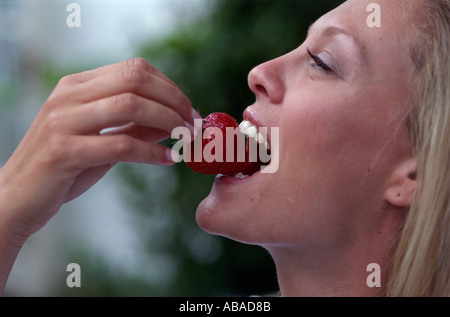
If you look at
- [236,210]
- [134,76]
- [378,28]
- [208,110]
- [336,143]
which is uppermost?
[208,110]

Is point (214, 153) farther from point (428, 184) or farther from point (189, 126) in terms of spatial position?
point (428, 184)

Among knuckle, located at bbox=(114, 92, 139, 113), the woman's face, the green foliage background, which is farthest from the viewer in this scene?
the green foliage background

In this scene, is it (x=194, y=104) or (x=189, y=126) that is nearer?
(x=189, y=126)

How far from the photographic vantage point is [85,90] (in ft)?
3.32

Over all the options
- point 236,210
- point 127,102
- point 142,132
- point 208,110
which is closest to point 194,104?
point 208,110

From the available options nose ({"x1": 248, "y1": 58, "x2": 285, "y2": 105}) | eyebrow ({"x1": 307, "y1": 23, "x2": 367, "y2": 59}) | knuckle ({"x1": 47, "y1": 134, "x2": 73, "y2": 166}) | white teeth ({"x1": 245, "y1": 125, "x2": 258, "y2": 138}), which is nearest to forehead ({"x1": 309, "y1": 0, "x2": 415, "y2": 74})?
eyebrow ({"x1": 307, "y1": 23, "x2": 367, "y2": 59})

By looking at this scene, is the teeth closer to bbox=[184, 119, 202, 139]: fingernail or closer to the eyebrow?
bbox=[184, 119, 202, 139]: fingernail

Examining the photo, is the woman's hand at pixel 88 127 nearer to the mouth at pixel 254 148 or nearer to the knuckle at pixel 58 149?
the knuckle at pixel 58 149

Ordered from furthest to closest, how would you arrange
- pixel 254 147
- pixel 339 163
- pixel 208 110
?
pixel 208 110
pixel 254 147
pixel 339 163

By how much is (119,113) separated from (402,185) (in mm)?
601

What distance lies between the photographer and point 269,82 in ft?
3.67

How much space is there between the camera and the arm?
3.20 ft

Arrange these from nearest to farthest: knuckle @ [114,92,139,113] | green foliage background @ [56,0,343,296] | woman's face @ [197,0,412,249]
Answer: knuckle @ [114,92,139,113], woman's face @ [197,0,412,249], green foliage background @ [56,0,343,296]

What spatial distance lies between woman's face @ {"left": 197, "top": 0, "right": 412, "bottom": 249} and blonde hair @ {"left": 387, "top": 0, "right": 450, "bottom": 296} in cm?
3
